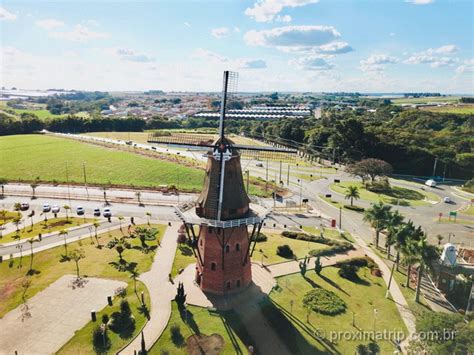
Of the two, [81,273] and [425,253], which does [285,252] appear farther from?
[81,273]

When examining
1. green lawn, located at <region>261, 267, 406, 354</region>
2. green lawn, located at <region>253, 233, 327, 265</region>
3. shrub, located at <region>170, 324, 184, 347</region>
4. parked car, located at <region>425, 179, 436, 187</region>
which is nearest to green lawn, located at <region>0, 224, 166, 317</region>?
shrub, located at <region>170, 324, 184, 347</region>

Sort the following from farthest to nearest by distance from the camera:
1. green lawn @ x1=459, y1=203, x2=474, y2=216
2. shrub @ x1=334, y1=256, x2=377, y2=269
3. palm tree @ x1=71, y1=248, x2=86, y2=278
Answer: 1. green lawn @ x1=459, y1=203, x2=474, y2=216
2. shrub @ x1=334, y1=256, x2=377, y2=269
3. palm tree @ x1=71, y1=248, x2=86, y2=278

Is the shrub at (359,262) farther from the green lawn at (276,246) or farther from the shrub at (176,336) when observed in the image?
the shrub at (176,336)

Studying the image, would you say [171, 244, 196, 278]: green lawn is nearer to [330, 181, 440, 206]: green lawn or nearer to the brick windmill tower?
the brick windmill tower

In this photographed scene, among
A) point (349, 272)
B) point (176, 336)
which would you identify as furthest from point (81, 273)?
point (349, 272)

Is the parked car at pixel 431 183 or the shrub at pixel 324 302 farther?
the parked car at pixel 431 183

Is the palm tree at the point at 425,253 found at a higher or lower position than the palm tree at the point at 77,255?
higher

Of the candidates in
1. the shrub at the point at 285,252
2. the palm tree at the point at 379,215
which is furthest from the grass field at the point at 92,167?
the palm tree at the point at 379,215
